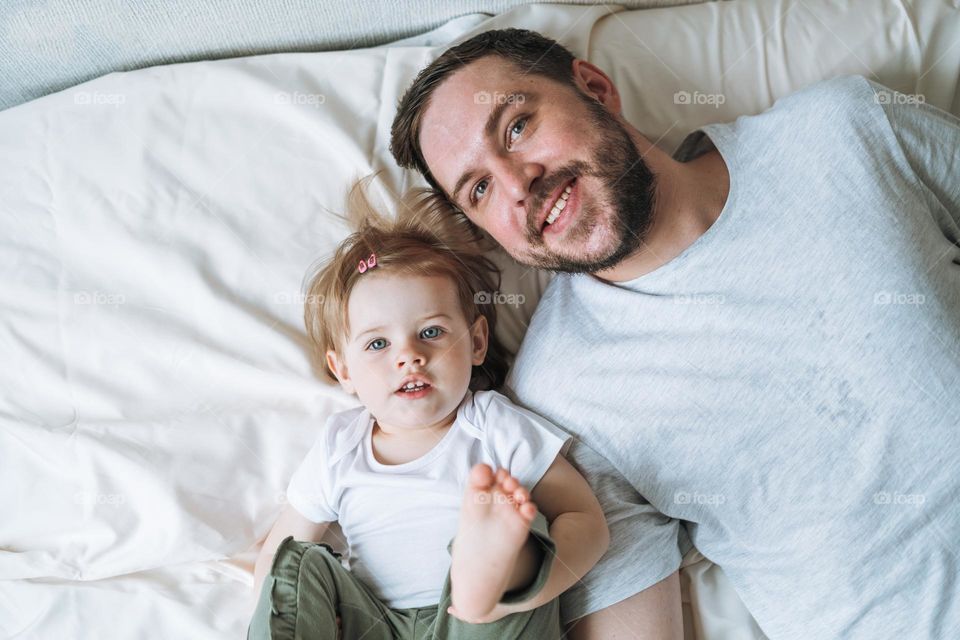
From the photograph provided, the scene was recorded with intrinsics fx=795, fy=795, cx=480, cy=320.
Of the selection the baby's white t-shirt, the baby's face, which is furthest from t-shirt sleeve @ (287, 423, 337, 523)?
the baby's face

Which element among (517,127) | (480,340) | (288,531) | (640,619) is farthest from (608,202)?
(288,531)

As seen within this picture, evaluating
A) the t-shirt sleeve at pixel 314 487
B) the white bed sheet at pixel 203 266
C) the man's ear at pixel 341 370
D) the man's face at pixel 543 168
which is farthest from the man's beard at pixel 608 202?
the t-shirt sleeve at pixel 314 487

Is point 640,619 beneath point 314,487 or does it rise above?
beneath

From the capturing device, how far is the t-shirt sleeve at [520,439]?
112cm

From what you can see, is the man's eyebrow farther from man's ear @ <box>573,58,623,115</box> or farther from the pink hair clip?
the pink hair clip

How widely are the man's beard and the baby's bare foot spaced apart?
15.4 inches

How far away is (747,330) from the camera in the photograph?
43.6 inches

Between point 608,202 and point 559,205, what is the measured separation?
0.07m

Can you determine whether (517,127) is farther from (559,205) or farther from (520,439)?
(520,439)

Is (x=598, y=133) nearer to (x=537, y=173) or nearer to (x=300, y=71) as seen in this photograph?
(x=537, y=173)

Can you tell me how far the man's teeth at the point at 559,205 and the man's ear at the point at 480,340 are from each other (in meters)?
0.20

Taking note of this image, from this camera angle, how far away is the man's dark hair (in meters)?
1.24

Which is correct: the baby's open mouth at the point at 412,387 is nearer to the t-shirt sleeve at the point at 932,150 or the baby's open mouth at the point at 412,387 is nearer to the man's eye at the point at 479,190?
the man's eye at the point at 479,190

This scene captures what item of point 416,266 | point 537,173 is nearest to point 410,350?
point 416,266
